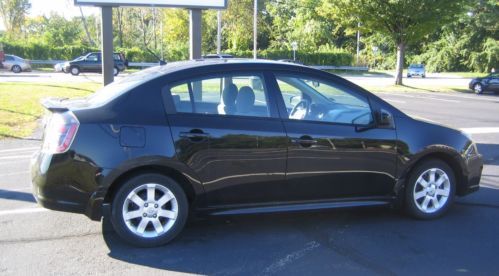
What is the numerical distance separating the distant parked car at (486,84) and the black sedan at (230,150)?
2665 cm

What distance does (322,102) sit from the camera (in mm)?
5051

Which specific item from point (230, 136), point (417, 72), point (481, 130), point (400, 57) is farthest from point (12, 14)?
point (230, 136)

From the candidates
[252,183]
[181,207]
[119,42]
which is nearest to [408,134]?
[252,183]

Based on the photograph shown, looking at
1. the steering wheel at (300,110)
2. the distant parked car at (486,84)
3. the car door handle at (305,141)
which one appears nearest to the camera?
the car door handle at (305,141)

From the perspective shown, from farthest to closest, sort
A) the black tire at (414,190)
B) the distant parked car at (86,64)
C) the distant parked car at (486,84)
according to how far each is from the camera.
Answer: the distant parked car at (86,64) → the distant parked car at (486,84) → the black tire at (414,190)

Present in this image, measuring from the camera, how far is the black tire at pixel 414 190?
521 centimetres

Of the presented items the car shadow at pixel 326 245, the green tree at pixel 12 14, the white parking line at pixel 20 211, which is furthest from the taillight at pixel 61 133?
the green tree at pixel 12 14

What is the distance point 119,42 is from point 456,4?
46809mm

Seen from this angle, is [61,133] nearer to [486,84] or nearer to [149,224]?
[149,224]

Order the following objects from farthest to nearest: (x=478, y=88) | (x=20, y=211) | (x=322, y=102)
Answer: (x=478, y=88) < (x=20, y=211) < (x=322, y=102)

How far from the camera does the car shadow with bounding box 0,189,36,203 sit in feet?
19.4

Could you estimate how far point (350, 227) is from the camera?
5.09 meters

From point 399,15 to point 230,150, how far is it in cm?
2646

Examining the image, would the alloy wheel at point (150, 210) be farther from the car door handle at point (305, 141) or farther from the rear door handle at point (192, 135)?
the car door handle at point (305, 141)
